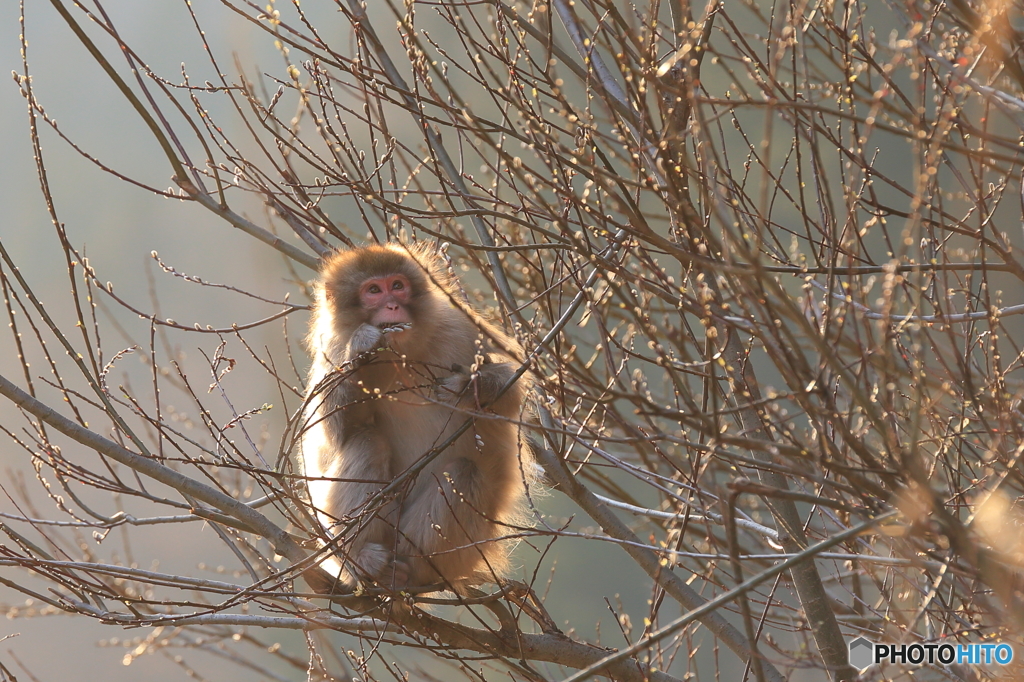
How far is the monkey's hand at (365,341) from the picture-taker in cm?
399

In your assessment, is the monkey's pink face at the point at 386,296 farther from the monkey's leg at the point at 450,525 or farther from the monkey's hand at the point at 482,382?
the monkey's leg at the point at 450,525

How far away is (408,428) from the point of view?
429cm

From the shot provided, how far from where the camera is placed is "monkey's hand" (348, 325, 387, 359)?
13.1 feet

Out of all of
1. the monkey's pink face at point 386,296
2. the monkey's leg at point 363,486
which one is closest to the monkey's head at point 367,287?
the monkey's pink face at point 386,296

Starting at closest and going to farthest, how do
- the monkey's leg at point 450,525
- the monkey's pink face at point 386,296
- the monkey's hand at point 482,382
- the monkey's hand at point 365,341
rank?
the monkey's hand at point 482,382 → the monkey's leg at point 450,525 → the monkey's hand at point 365,341 → the monkey's pink face at point 386,296

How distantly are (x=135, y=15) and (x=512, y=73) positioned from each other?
907 centimetres

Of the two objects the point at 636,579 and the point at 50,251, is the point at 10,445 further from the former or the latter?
the point at 636,579

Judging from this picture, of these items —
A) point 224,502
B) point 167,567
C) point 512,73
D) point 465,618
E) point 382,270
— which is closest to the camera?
point 512,73

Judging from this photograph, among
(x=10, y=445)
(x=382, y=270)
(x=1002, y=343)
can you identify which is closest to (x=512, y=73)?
(x=382, y=270)

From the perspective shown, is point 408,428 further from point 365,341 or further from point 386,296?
point 386,296

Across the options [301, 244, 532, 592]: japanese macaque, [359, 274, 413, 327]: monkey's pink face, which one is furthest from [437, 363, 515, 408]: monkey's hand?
[359, 274, 413, 327]: monkey's pink face

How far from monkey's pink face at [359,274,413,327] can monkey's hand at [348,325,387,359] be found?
0.47ft

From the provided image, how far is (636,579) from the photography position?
32.6 feet

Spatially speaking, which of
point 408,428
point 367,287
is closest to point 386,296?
point 367,287
